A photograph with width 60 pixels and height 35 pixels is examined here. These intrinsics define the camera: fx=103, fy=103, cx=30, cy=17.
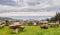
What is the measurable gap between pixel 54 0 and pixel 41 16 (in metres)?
1.08

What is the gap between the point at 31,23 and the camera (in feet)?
16.9

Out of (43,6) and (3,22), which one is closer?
(3,22)

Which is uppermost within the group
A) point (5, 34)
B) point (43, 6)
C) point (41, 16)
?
point (43, 6)

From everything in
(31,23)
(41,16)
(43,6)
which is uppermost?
(43,6)

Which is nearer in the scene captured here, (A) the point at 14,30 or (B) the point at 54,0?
(A) the point at 14,30

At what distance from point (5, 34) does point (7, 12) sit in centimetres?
119

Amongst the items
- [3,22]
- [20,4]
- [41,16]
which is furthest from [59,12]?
[3,22]

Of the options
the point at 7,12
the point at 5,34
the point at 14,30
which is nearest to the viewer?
the point at 5,34

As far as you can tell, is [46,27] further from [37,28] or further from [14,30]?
[14,30]

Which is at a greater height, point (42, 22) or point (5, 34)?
point (42, 22)

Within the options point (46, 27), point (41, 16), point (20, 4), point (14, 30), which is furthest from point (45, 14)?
point (14, 30)

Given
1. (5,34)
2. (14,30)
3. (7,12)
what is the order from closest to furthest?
(5,34) < (14,30) < (7,12)

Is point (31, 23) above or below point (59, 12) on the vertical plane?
below

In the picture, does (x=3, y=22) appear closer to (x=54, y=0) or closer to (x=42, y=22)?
(x=42, y=22)
